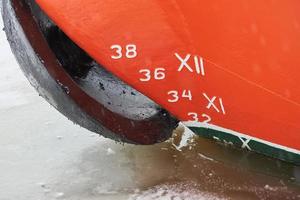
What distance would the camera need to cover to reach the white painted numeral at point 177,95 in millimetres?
2342

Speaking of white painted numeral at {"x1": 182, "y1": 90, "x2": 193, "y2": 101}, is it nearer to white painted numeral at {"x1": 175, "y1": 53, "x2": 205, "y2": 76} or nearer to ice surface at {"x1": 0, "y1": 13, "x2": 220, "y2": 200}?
white painted numeral at {"x1": 175, "y1": 53, "x2": 205, "y2": 76}

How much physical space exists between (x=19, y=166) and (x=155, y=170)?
2.20 feet

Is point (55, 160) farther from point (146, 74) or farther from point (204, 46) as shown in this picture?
point (204, 46)

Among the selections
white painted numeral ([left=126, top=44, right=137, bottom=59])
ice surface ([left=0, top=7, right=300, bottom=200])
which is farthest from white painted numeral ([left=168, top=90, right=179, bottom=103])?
ice surface ([left=0, top=7, right=300, bottom=200])

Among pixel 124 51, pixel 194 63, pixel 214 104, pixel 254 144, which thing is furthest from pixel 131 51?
pixel 254 144

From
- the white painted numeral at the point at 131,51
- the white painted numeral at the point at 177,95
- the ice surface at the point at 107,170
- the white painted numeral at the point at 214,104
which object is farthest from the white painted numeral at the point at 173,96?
the ice surface at the point at 107,170

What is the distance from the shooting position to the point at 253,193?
2781 millimetres

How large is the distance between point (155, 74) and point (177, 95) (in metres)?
0.14

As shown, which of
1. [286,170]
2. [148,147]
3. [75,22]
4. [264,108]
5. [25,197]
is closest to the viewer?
[75,22]

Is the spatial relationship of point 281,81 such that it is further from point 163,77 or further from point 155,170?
point 155,170

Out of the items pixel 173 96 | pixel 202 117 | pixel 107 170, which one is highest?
pixel 173 96

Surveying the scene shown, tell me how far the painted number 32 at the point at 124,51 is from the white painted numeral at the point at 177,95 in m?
0.23

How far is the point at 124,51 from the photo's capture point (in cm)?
221

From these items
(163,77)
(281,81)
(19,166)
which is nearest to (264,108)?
(281,81)
